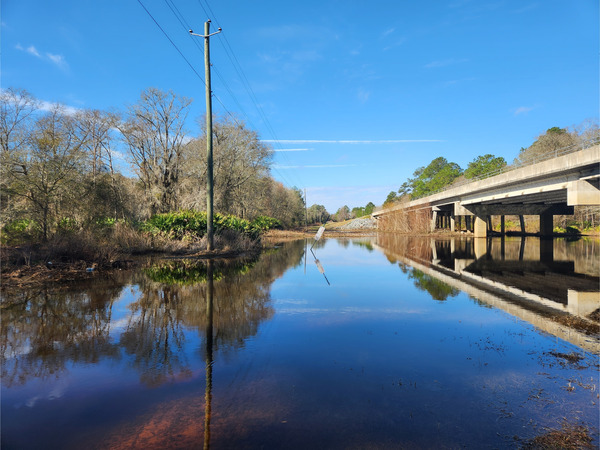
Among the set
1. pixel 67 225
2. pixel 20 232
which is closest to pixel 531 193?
pixel 67 225

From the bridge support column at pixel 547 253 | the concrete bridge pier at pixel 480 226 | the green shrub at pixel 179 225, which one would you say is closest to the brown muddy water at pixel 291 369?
the green shrub at pixel 179 225

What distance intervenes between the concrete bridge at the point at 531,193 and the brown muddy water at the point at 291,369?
18.8m

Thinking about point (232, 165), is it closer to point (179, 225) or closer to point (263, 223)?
point (263, 223)

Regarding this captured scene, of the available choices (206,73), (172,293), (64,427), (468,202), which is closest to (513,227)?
(468,202)

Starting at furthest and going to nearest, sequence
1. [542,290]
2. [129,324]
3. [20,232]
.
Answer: [20,232], [542,290], [129,324]

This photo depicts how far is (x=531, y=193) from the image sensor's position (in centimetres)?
3055

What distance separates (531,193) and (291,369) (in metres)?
33.1

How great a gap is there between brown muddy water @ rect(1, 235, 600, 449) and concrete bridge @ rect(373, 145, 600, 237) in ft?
61.5

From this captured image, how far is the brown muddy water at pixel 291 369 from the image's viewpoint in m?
3.51

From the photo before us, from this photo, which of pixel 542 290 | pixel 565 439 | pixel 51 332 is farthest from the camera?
pixel 542 290

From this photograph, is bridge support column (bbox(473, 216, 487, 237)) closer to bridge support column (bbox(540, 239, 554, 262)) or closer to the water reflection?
bridge support column (bbox(540, 239, 554, 262))

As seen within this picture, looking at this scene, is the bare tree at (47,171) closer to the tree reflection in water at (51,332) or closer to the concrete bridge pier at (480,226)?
the tree reflection in water at (51,332)

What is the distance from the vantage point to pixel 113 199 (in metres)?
19.0

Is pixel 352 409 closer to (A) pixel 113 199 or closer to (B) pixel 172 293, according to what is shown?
(B) pixel 172 293
